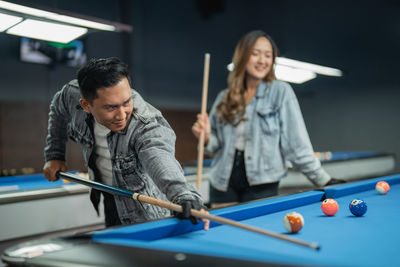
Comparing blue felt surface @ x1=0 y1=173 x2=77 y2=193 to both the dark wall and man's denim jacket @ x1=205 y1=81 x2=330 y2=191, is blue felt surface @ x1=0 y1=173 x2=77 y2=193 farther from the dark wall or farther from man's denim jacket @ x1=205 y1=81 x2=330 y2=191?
the dark wall

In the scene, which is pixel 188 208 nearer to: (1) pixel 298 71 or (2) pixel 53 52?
(2) pixel 53 52

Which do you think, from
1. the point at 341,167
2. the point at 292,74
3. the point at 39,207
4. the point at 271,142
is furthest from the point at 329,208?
the point at 292,74

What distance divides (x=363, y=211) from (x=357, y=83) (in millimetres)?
6223

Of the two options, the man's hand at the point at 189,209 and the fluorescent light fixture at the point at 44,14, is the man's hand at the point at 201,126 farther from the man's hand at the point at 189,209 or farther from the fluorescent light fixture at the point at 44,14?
the man's hand at the point at 189,209

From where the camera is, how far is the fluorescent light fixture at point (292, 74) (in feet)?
20.5

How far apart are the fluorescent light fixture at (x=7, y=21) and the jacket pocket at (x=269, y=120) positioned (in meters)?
1.31

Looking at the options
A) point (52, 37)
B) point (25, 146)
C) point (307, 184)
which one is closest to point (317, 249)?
point (52, 37)

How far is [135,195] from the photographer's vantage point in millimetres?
1312

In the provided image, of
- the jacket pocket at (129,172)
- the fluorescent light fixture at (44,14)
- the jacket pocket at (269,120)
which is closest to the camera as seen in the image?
the jacket pocket at (129,172)

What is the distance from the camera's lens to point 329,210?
1.42m

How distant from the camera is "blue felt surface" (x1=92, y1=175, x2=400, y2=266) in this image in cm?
89

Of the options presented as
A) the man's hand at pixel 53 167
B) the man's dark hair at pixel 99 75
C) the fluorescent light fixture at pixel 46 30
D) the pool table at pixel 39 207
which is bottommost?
the pool table at pixel 39 207

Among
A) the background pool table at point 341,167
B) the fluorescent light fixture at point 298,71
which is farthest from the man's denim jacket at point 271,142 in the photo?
the fluorescent light fixture at point 298,71

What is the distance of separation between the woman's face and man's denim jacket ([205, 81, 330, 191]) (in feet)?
0.30
